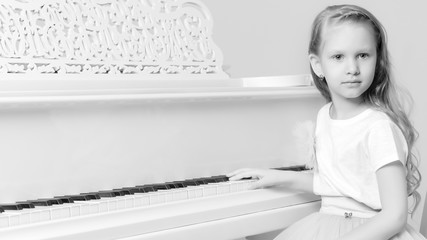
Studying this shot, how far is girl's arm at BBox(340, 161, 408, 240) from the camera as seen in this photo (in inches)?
64.4

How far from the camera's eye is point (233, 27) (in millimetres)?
3451

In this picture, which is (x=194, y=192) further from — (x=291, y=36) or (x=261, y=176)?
(x=291, y=36)

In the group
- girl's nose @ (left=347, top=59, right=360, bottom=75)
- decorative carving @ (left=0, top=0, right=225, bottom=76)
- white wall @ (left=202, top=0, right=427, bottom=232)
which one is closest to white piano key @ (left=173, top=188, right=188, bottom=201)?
decorative carving @ (left=0, top=0, right=225, bottom=76)

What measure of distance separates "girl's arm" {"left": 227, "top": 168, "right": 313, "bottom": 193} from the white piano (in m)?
0.03

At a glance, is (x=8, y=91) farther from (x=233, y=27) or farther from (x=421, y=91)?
(x=421, y=91)

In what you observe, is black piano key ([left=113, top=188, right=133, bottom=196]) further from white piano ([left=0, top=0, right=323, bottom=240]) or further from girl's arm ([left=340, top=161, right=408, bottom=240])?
girl's arm ([left=340, top=161, right=408, bottom=240])

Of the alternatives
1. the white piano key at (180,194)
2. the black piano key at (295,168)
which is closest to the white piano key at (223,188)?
the white piano key at (180,194)

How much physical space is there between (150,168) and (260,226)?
0.36 meters

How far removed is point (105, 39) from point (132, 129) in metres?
0.31

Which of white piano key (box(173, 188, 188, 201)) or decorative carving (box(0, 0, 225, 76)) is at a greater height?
decorative carving (box(0, 0, 225, 76))

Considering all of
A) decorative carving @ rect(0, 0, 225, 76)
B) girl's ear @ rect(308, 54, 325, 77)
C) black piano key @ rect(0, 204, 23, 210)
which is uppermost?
decorative carving @ rect(0, 0, 225, 76)

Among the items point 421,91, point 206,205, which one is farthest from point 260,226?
point 421,91

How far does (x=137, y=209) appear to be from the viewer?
1.61 m

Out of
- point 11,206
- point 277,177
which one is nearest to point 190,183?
point 277,177
